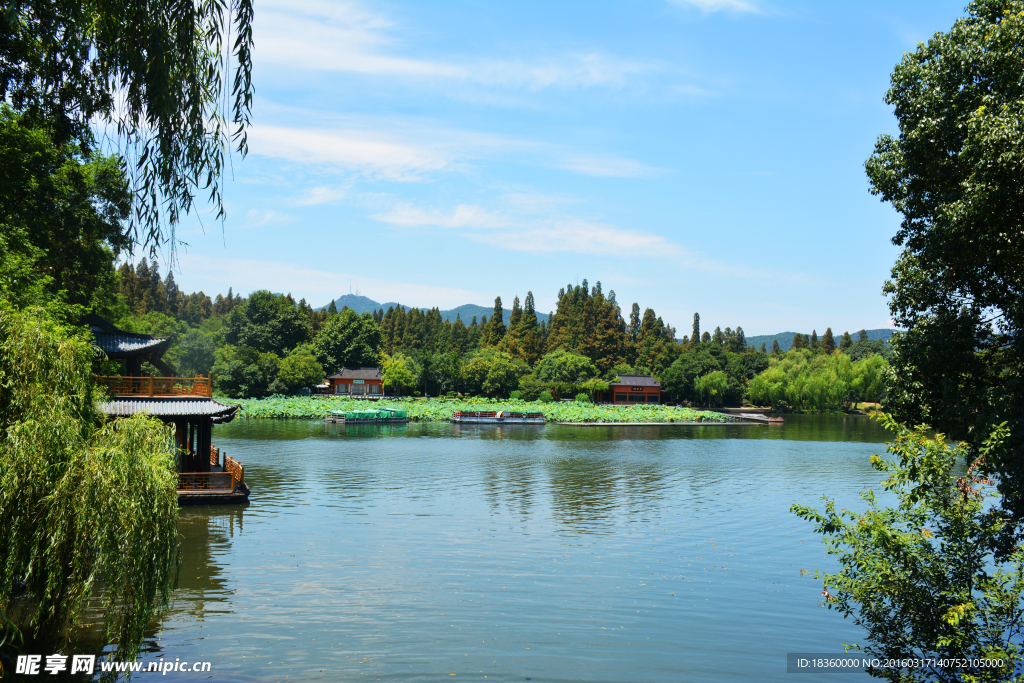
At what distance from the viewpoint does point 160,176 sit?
22.5ft

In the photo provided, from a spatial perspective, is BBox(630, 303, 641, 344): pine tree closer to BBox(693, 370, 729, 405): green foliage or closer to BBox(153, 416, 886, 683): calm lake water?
BBox(693, 370, 729, 405): green foliage

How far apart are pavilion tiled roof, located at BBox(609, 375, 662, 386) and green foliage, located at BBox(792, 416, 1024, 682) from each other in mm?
73283

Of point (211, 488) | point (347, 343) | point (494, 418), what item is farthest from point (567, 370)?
point (211, 488)

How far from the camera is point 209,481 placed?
22109 mm

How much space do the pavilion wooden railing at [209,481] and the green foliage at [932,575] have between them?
19.0 meters

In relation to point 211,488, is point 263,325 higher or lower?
higher

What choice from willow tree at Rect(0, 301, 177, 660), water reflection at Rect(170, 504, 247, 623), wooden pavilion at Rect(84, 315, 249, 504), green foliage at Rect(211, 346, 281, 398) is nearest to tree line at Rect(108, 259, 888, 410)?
green foliage at Rect(211, 346, 281, 398)

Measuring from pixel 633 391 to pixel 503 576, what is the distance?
68770 mm

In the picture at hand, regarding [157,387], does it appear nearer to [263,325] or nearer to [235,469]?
[235,469]

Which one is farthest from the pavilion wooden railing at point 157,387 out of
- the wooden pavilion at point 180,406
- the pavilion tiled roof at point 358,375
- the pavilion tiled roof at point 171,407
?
the pavilion tiled roof at point 358,375

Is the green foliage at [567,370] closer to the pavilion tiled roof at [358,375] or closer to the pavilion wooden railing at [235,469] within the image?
the pavilion tiled roof at [358,375]

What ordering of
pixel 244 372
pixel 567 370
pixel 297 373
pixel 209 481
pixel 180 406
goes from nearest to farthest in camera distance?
pixel 180 406, pixel 209 481, pixel 244 372, pixel 297 373, pixel 567 370

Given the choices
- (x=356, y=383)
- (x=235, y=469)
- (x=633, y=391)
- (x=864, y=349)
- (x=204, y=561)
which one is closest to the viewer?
(x=204, y=561)

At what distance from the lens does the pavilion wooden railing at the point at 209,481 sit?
71.7 feet
